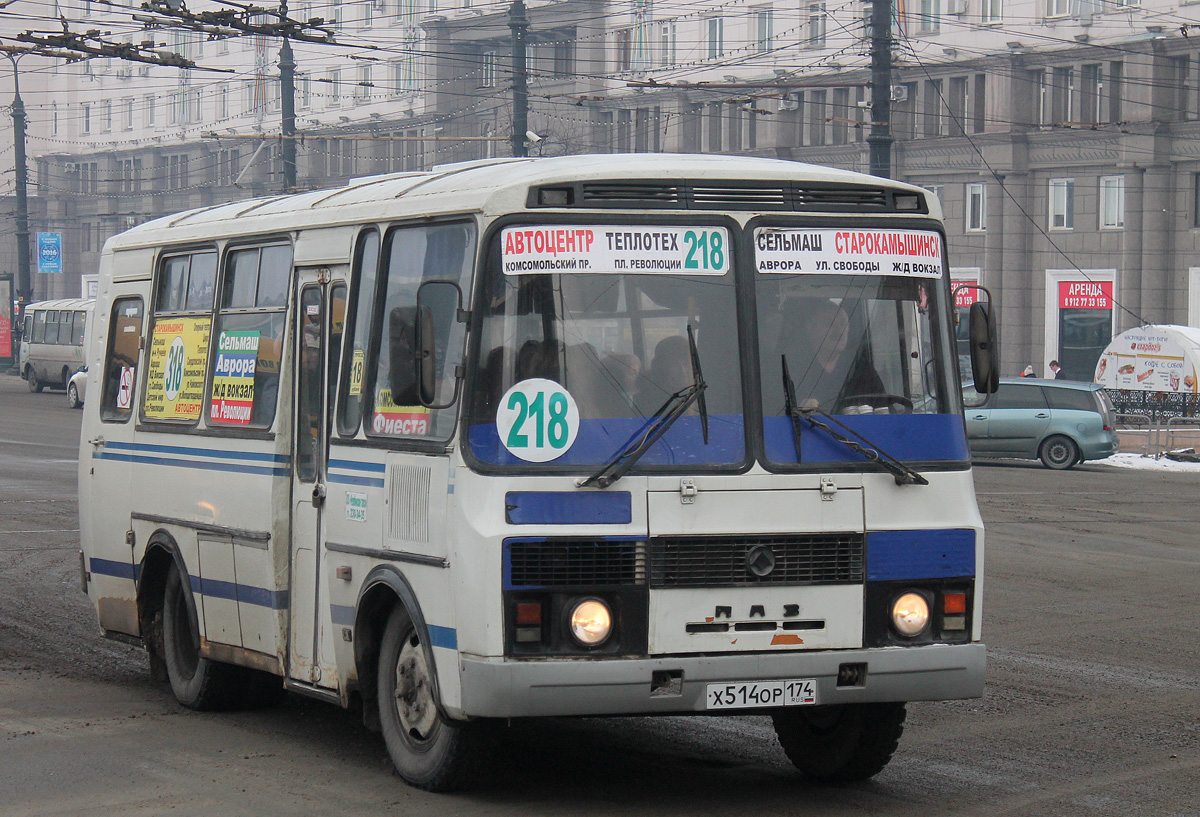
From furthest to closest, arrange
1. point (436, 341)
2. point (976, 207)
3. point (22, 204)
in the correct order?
point (22, 204) < point (976, 207) < point (436, 341)

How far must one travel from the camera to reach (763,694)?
6.35 meters

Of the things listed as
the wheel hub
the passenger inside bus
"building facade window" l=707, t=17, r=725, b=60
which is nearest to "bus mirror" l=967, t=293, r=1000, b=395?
the passenger inside bus

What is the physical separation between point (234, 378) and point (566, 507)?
298cm

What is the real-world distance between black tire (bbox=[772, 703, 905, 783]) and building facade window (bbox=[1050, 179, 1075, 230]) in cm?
4102

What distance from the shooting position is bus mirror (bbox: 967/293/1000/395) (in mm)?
7113

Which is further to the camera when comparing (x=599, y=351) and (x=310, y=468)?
(x=310, y=468)

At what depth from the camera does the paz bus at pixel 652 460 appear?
246 inches

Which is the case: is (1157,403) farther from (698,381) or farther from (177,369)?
(698,381)

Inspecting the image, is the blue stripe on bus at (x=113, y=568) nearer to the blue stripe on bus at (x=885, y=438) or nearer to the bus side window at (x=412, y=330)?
the bus side window at (x=412, y=330)

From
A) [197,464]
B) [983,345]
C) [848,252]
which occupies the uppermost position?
[848,252]

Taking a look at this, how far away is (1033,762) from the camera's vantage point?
743cm

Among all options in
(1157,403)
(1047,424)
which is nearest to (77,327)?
(1157,403)

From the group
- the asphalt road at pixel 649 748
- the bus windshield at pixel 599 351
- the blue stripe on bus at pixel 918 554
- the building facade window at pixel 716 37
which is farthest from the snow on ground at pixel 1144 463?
the building facade window at pixel 716 37

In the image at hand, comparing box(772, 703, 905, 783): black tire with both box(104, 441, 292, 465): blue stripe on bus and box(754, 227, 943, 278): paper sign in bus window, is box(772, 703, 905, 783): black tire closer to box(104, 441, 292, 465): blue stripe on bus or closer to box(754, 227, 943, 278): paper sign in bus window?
box(754, 227, 943, 278): paper sign in bus window
